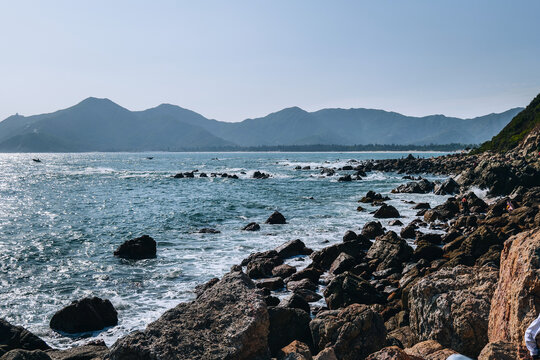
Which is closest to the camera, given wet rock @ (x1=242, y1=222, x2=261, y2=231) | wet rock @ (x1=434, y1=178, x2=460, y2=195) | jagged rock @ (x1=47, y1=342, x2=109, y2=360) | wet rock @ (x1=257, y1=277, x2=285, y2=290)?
jagged rock @ (x1=47, y1=342, x2=109, y2=360)

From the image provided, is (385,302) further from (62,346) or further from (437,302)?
(62,346)

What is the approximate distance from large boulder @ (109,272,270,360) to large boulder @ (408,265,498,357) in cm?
328

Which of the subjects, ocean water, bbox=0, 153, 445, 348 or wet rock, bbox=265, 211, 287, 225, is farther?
wet rock, bbox=265, 211, 287, 225

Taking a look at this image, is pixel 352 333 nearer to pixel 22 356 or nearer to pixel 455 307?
pixel 455 307

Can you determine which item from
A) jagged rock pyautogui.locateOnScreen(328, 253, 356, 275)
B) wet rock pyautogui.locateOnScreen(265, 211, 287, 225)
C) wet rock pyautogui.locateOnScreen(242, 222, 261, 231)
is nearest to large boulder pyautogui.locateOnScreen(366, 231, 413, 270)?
jagged rock pyautogui.locateOnScreen(328, 253, 356, 275)

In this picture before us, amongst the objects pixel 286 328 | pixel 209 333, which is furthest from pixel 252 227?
pixel 209 333

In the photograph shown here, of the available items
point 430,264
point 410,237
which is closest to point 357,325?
point 430,264

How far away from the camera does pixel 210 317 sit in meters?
6.98

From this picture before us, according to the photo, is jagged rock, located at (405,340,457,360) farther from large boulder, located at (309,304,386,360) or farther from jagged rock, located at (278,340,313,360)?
jagged rock, located at (278,340,313,360)

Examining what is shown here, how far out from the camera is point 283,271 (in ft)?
52.4

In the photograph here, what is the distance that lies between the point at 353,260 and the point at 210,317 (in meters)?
10.5

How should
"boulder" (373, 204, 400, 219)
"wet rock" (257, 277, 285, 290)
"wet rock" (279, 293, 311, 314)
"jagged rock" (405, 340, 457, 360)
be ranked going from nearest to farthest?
1. "jagged rock" (405, 340, 457, 360)
2. "wet rock" (279, 293, 311, 314)
3. "wet rock" (257, 277, 285, 290)
4. "boulder" (373, 204, 400, 219)

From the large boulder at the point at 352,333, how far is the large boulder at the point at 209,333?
187cm

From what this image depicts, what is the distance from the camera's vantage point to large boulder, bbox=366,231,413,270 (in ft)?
52.0
